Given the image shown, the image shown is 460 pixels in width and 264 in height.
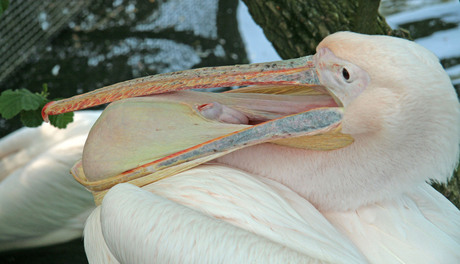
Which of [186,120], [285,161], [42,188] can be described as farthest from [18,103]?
[285,161]

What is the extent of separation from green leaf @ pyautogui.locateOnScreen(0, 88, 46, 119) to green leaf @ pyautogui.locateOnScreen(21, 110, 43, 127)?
1.2 inches

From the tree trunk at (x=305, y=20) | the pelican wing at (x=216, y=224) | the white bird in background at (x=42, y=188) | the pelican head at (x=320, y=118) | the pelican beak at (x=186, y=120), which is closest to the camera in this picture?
the pelican wing at (x=216, y=224)

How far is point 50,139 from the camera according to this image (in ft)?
8.27

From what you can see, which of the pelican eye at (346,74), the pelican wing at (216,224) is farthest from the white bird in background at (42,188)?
the pelican eye at (346,74)

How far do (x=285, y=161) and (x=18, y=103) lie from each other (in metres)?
0.93

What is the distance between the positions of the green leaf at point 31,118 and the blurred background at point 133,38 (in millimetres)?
1443

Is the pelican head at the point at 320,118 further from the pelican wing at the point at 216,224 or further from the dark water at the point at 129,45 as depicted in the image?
the dark water at the point at 129,45

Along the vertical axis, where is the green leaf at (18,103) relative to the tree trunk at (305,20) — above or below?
below

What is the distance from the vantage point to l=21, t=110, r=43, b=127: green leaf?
202 cm

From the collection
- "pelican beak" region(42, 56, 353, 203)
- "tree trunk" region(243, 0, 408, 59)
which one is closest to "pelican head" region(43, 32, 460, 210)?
"pelican beak" region(42, 56, 353, 203)

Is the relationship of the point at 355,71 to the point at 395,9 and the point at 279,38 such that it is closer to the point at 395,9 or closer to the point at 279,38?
the point at 279,38

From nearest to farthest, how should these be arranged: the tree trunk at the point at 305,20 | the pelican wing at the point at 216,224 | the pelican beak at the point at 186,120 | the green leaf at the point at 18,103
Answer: the pelican wing at the point at 216,224 < the pelican beak at the point at 186,120 < the green leaf at the point at 18,103 < the tree trunk at the point at 305,20

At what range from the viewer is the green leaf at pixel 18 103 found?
6.45ft

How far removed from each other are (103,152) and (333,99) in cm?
61
